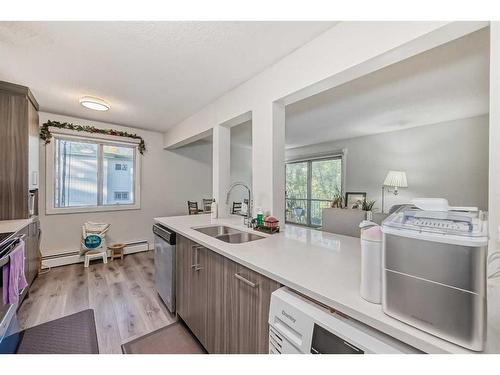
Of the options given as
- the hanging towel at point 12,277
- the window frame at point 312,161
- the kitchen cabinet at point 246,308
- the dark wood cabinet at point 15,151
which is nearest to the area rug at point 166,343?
the kitchen cabinet at point 246,308

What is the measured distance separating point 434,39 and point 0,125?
3.83 meters

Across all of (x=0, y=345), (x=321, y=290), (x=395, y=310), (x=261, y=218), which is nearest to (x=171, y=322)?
(x=0, y=345)

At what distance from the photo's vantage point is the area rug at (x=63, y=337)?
5.13 ft

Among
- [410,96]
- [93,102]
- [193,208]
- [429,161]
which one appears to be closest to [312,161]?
[429,161]

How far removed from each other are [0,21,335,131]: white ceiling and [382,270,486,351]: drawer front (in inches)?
62.1

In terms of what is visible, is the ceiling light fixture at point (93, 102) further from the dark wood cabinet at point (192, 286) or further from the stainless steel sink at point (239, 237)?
the stainless steel sink at point (239, 237)

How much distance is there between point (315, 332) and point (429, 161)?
4.40m

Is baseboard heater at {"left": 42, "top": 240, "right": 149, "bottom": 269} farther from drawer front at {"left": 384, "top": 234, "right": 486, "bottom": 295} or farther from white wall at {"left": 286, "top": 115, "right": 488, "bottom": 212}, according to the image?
white wall at {"left": 286, "top": 115, "right": 488, "bottom": 212}

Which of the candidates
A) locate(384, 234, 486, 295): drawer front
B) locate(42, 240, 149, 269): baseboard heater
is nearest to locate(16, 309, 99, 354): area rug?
locate(42, 240, 149, 269): baseboard heater

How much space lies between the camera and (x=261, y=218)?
1860mm

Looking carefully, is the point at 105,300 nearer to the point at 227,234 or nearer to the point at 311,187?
the point at 227,234

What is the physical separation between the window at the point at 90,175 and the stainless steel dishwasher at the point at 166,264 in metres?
2.20

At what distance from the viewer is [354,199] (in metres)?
4.62
